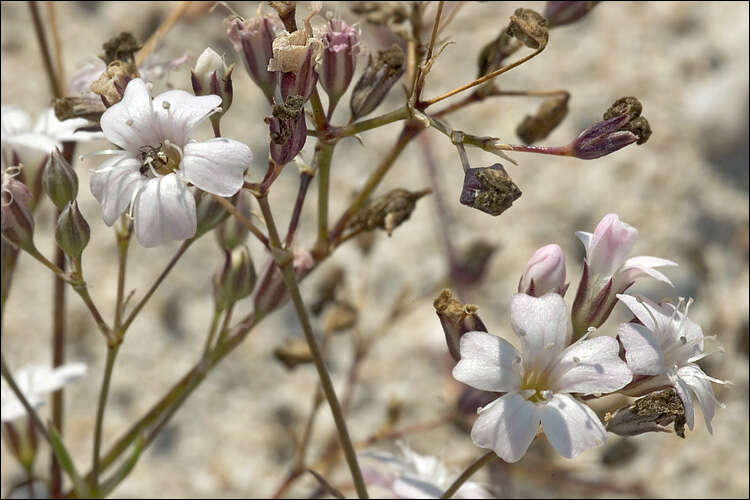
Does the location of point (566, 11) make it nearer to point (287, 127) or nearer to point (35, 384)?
point (287, 127)

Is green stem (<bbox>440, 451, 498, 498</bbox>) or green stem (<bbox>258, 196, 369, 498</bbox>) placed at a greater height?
green stem (<bbox>258, 196, 369, 498</bbox>)

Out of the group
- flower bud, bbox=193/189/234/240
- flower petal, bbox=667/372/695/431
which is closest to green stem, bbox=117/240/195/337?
flower bud, bbox=193/189/234/240

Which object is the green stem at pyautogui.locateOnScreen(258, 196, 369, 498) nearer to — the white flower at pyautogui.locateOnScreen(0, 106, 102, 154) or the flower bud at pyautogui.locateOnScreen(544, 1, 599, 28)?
the white flower at pyautogui.locateOnScreen(0, 106, 102, 154)

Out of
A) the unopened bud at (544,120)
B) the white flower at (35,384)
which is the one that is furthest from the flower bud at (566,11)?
the white flower at (35,384)

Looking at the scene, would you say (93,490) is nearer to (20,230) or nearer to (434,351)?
(20,230)

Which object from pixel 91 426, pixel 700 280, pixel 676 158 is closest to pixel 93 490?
Answer: pixel 91 426

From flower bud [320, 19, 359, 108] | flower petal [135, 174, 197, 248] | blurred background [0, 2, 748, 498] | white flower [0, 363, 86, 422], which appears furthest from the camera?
blurred background [0, 2, 748, 498]
